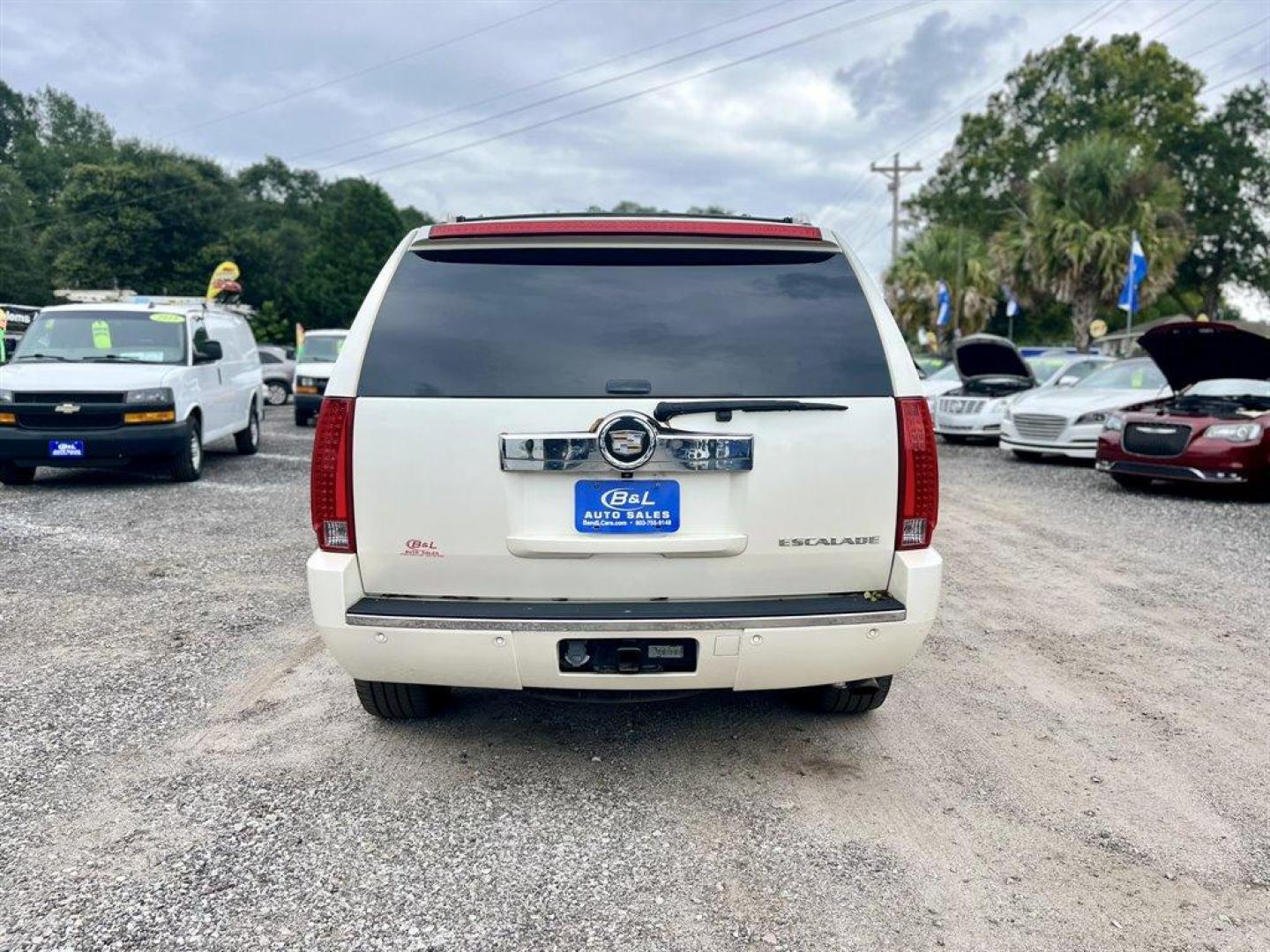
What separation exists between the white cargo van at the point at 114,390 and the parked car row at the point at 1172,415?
9979 mm

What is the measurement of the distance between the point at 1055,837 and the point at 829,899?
871mm

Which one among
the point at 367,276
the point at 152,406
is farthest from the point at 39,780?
the point at 367,276

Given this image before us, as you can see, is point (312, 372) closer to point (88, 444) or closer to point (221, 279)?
point (88, 444)

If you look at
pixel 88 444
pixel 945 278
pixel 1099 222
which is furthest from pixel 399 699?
pixel 945 278

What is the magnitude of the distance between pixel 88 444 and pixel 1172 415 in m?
11.0

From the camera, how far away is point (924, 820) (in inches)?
128

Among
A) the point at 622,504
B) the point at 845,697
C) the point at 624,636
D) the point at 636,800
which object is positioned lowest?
the point at 636,800

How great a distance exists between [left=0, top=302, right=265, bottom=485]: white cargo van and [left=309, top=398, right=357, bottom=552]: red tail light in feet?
25.7

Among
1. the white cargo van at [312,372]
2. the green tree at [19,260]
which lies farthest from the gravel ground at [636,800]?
the green tree at [19,260]

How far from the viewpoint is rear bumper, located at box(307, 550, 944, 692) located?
3176 millimetres

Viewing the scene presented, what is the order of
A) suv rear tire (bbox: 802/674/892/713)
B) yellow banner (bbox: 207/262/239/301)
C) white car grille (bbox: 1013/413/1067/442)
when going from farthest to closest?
yellow banner (bbox: 207/262/239/301) → white car grille (bbox: 1013/413/1067/442) → suv rear tire (bbox: 802/674/892/713)

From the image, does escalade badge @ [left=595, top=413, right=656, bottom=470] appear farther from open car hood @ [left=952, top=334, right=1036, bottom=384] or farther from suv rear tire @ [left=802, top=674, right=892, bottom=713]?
open car hood @ [left=952, top=334, right=1036, bottom=384]

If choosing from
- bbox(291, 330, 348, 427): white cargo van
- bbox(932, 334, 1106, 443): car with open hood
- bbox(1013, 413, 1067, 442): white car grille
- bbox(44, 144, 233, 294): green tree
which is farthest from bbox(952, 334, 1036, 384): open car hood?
bbox(44, 144, 233, 294): green tree

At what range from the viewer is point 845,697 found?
4.01 metres
